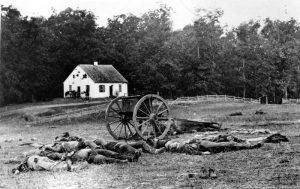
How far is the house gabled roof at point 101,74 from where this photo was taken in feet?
191

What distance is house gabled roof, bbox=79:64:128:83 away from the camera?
58084 millimetres

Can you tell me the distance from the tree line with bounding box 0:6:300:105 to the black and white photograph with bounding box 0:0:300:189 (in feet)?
0.66

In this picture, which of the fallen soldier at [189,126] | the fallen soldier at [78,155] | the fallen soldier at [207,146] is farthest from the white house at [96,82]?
the fallen soldier at [78,155]

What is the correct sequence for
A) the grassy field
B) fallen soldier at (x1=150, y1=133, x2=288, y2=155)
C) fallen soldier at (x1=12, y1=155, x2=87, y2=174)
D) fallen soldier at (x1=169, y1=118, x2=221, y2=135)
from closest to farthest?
the grassy field
fallen soldier at (x1=12, y1=155, x2=87, y2=174)
fallen soldier at (x1=150, y1=133, x2=288, y2=155)
fallen soldier at (x1=169, y1=118, x2=221, y2=135)

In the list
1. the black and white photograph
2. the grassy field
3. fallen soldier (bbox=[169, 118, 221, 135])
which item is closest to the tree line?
the black and white photograph

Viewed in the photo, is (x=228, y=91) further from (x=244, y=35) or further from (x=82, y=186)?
(x=82, y=186)

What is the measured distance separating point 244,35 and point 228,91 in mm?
11972

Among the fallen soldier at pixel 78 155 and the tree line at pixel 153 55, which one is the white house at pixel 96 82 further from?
the fallen soldier at pixel 78 155

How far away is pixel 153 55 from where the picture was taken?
63312 millimetres

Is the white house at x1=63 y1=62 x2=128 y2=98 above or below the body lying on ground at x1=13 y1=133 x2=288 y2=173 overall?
above

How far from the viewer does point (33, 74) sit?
61125mm

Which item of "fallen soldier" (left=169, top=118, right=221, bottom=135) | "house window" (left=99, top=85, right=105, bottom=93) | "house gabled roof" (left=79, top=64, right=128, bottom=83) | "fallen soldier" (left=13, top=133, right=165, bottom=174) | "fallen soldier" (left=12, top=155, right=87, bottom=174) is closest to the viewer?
"fallen soldier" (left=12, top=155, right=87, bottom=174)

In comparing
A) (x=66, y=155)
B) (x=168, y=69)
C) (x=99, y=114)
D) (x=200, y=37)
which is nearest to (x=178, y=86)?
(x=168, y=69)

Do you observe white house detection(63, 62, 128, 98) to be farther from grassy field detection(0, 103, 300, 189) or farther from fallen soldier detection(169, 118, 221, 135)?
grassy field detection(0, 103, 300, 189)
